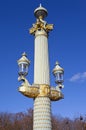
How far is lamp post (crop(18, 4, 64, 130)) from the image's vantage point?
34.1 feet

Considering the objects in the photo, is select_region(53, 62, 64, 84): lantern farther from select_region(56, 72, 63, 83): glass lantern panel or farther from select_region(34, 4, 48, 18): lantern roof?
select_region(34, 4, 48, 18): lantern roof

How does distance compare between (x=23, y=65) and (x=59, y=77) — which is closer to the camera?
(x=23, y=65)

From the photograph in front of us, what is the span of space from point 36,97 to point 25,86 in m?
0.62

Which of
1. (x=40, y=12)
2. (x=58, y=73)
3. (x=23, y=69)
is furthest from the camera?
(x=40, y=12)

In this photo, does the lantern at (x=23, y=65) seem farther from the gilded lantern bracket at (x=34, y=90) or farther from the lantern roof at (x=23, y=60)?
the gilded lantern bracket at (x=34, y=90)

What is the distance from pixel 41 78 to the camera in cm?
1093

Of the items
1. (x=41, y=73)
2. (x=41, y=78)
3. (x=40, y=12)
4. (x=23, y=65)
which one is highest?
(x=40, y=12)

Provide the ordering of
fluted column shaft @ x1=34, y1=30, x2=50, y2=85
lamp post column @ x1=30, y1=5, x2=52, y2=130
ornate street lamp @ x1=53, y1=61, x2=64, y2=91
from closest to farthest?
lamp post column @ x1=30, y1=5, x2=52, y2=130 → fluted column shaft @ x1=34, y1=30, x2=50, y2=85 → ornate street lamp @ x1=53, y1=61, x2=64, y2=91

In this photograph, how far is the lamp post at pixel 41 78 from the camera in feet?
34.1

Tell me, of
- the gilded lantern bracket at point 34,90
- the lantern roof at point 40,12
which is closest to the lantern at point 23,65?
the gilded lantern bracket at point 34,90

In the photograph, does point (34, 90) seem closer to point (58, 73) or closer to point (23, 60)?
point (23, 60)

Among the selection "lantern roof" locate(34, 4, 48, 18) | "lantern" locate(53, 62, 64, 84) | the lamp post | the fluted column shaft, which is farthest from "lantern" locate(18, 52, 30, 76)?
"lantern roof" locate(34, 4, 48, 18)

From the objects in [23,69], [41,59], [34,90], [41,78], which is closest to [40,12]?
[41,59]

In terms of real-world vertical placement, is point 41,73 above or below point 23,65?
below
